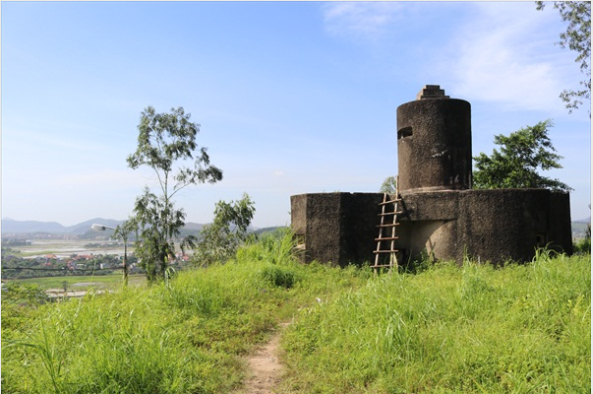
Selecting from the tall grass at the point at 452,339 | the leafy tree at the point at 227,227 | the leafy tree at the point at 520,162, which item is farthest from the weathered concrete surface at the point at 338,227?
the leafy tree at the point at 520,162

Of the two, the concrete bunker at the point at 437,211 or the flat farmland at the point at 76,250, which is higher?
the concrete bunker at the point at 437,211

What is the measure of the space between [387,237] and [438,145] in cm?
230

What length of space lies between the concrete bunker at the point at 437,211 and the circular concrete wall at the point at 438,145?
21mm

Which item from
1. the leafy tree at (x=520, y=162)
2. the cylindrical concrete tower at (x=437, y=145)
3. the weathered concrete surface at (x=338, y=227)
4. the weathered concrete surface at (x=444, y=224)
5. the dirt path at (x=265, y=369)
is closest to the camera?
the dirt path at (x=265, y=369)

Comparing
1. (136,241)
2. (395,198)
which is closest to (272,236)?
(395,198)

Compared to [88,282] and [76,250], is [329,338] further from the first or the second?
[76,250]

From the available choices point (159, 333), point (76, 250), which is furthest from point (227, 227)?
point (159, 333)

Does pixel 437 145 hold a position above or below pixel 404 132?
below

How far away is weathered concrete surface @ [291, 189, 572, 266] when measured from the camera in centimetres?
825

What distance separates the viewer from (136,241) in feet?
58.4

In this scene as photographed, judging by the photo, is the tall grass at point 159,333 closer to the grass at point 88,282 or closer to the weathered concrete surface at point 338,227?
the grass at point 88,282

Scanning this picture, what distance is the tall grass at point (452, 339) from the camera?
3889mm

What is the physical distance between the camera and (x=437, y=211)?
878cm

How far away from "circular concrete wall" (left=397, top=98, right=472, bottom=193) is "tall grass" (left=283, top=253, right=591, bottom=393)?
3969 mm
